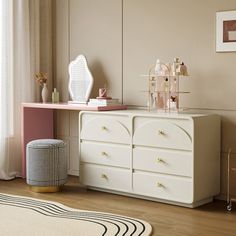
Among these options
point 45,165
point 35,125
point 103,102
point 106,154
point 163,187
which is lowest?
point 163,187

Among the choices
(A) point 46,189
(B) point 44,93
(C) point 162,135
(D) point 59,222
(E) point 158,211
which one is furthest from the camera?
(B) point 44,93

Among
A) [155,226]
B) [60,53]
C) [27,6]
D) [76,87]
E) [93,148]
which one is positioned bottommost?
[155,226]

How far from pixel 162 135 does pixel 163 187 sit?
0.43 metres

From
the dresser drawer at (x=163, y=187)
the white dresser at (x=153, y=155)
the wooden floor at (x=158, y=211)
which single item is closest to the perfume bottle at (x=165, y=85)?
the white dresser at (x=153, y=155)

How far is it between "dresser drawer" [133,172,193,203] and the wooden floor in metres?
0.08

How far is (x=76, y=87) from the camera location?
5.38 meters

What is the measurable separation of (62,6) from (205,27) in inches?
70.4

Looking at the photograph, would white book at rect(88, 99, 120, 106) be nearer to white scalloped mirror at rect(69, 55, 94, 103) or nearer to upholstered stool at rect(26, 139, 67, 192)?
white scalloped mirror at rect(69, 55, 94, 103)

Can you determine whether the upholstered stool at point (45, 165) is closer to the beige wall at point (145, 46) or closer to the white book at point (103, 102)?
the white book at point (103, 102)

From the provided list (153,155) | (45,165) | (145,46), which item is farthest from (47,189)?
(145,46)

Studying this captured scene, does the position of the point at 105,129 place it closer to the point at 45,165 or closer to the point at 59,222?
the point at 45,165

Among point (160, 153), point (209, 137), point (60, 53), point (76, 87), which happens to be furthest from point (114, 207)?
point (60, 53)

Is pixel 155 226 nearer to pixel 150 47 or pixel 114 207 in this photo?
pixel 114 207

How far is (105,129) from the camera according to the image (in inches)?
185
